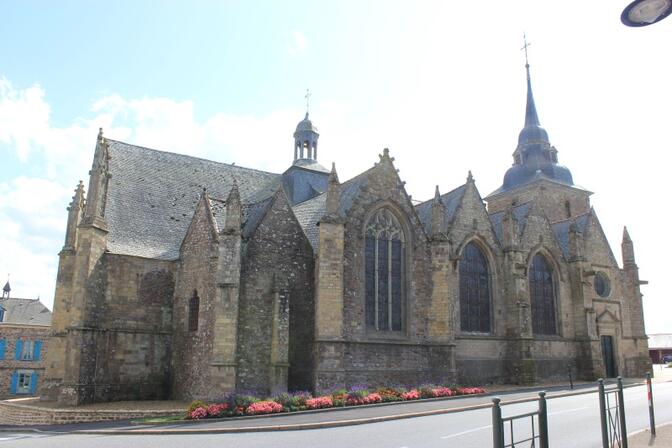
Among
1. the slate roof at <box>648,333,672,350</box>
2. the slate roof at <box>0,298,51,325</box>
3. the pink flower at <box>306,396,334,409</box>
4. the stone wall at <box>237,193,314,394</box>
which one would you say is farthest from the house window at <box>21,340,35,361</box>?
the slate roof at <box>648,333,672,350</box>

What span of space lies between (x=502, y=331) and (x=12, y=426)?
875 inches

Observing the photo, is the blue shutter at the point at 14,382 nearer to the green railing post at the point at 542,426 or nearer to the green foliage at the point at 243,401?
the green foliage at the point at 243,401

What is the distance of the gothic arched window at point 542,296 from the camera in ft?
105

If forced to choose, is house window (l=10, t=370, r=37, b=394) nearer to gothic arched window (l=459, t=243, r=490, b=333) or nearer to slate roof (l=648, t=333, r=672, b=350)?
gothic arched window (l=459, t=243, r=490, b=333)

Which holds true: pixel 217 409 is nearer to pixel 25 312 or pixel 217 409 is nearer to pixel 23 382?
pixel 23 382

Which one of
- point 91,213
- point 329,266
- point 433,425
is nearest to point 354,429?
point 433,425

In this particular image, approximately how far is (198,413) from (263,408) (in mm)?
1966

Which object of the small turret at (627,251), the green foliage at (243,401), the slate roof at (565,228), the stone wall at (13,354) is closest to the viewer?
the green foliage at (243,401)

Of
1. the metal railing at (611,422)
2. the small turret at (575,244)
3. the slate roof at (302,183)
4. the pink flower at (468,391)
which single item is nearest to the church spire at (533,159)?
the small turret at (575,244)

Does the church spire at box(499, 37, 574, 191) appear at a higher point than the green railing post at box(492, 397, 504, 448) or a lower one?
higher

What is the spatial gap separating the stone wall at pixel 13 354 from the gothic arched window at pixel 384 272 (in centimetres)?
2658

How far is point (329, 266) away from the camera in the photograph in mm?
21984

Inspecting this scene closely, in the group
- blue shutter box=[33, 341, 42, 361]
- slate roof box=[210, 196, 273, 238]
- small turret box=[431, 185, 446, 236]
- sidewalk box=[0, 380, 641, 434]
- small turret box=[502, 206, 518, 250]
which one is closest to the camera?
sidewalk box=[0, 380, 641, 434]

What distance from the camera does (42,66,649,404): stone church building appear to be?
2116cm
